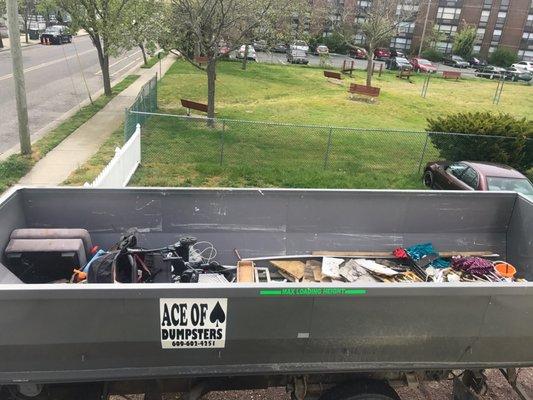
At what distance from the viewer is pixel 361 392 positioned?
411cm

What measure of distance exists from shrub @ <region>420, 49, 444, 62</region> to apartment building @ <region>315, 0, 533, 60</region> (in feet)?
18.4

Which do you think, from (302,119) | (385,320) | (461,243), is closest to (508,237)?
(461,243)

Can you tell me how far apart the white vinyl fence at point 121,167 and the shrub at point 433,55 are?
199 ft

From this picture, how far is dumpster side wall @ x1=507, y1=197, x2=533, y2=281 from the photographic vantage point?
6.30m

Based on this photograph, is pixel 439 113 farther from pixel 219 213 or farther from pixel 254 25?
→ pixel 219 213

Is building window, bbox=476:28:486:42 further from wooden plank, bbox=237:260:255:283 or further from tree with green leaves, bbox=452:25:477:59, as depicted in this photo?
wooden plank, bbox=237:260:255:283

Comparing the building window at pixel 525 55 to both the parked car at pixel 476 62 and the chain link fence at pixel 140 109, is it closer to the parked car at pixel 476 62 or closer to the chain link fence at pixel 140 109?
the parked car at pixel 476 62

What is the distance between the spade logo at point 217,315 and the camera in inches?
141

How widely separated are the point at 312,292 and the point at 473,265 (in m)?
3.33

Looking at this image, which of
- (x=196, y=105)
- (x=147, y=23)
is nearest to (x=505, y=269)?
(x=196, y=105)

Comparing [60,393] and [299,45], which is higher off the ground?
[299,45]

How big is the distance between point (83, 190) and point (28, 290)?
2.45m

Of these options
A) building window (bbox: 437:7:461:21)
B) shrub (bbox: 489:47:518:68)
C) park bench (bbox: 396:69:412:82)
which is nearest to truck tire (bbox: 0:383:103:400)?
park bench (bbox: 396:69:412:82)

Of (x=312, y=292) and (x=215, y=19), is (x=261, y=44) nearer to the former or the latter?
(x=215, y=19)
